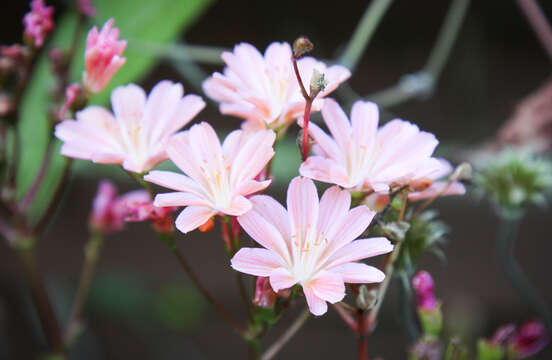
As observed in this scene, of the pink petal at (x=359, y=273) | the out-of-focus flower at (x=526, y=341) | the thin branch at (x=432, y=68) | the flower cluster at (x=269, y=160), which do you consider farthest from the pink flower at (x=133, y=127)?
the thin branch at (x=432, y=68)

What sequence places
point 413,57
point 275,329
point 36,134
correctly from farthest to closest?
1. point 275,329
2. point 413,57
3. point 36,134

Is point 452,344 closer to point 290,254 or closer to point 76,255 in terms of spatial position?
point 290,254

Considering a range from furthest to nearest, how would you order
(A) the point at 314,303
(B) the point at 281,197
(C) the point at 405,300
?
(B) the point at 281,197
(C) the point at 405,300
(A) the point at 314,303

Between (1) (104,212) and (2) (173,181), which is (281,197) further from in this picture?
(2) (173,181)

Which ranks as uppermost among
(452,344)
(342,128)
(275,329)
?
(342,128)

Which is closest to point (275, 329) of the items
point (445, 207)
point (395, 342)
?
point (395, 342)

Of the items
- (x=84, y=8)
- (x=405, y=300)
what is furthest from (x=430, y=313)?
(x=84, y=8)
